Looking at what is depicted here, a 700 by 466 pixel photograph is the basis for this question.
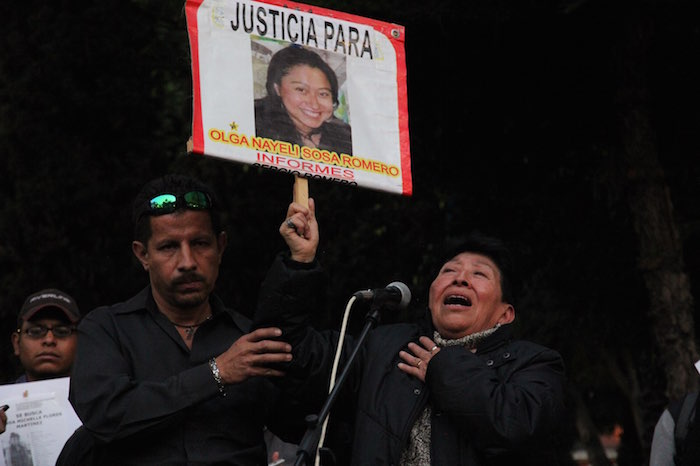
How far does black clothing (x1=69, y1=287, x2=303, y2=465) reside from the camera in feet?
13.3

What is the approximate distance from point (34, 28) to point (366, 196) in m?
4.28

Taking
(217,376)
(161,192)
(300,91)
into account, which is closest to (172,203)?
(161,192)

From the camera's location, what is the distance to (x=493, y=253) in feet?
15.4

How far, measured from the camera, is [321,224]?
11.2 meters

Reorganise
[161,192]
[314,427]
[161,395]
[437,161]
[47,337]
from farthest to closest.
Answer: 1. [437,161]
2. [47,337]
3. [161,192]
4. [161,395]
5. [314,427]

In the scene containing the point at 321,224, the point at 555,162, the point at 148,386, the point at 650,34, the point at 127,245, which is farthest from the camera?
the point at 127,245

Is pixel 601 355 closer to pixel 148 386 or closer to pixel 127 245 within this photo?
pixel 127 245

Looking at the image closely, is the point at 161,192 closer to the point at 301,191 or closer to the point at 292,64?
the point at 301,191

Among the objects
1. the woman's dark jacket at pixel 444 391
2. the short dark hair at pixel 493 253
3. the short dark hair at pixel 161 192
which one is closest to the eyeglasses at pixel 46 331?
the short dark hair at pixel 161 192

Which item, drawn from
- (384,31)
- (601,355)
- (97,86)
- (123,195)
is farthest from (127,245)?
(384,31)

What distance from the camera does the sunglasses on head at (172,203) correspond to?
447cm

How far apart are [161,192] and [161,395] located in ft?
2.85

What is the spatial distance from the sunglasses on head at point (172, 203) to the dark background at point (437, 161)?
1.05m

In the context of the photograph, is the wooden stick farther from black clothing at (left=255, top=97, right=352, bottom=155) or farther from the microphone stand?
the microphone stand
